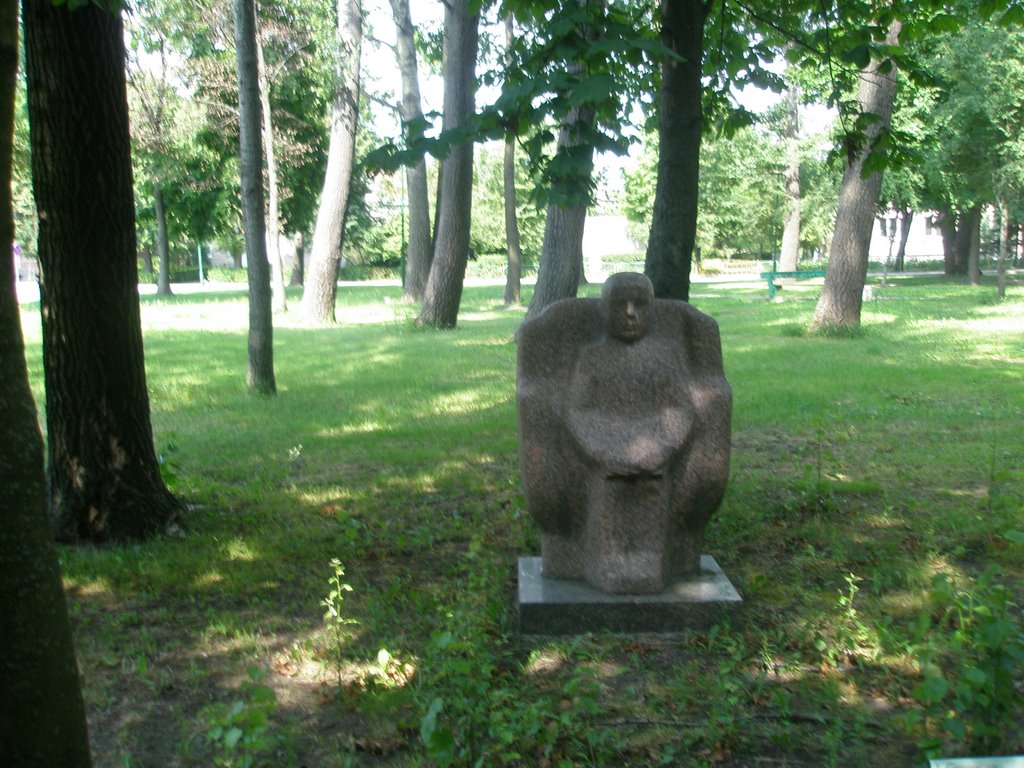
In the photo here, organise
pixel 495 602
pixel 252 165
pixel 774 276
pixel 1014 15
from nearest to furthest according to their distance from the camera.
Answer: pixel 495 602
pixel 1014 15
pixel 252 165
pixel 774 276

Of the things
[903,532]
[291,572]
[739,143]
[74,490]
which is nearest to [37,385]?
[74,490]

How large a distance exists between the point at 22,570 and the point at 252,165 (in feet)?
28.3

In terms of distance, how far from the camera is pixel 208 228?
42.7 metres

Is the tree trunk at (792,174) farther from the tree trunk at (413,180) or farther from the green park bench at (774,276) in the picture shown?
the tree trunk at (413,180)

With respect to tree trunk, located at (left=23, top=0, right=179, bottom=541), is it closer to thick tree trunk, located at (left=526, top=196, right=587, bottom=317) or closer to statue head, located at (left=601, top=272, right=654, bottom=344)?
statue head, located at (left=601, top=272, right=654, bottom=344)

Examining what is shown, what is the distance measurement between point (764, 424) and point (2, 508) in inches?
328

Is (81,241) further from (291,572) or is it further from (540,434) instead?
(540,434)

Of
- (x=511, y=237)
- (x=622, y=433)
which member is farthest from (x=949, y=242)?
(x=622, y=433)

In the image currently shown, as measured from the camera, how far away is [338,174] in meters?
22.4

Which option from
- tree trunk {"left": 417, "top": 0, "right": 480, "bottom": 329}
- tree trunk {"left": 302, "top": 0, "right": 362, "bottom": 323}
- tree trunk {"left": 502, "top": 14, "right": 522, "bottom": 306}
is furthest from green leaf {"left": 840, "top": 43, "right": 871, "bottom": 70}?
tree trunk {"left": 502, "top": 14, "right": 522, "bottom": 306}

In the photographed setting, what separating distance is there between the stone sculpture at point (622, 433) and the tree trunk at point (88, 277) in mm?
2584

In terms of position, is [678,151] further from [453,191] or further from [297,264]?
[297,264]

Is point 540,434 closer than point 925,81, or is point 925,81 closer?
point 540,434

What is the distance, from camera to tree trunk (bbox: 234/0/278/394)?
1030cm
